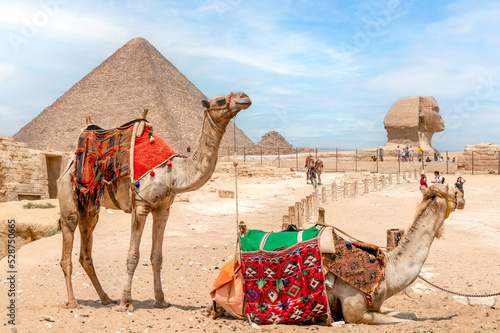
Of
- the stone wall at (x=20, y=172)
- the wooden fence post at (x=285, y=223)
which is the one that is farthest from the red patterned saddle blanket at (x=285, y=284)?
the stone wall at (x=20, y=172)

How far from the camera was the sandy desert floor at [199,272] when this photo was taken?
162 inches

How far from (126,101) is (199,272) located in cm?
9866

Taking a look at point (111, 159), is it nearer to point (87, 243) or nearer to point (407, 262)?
point (87, 243)

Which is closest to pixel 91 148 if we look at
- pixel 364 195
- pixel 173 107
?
pixel 364 195

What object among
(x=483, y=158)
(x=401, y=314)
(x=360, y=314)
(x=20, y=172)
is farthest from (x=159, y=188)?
(x=483, y=158)

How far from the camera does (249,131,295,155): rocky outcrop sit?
6569cm

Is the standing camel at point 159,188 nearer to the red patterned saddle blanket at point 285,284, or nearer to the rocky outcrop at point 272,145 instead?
the red patterned saddle blanket at point 285,284

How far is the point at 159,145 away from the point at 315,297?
90.0 inches

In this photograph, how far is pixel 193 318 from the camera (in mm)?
4359

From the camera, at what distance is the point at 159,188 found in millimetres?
4605

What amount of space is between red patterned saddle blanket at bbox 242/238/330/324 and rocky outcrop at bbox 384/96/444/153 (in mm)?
35959

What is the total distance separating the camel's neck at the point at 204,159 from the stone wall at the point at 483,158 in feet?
85.9

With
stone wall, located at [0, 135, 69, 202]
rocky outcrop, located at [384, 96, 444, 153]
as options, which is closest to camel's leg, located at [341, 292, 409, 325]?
stone wall, located at [0, 135, 69, 202]

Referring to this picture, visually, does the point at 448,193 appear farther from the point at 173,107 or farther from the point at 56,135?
the point at 56,135
